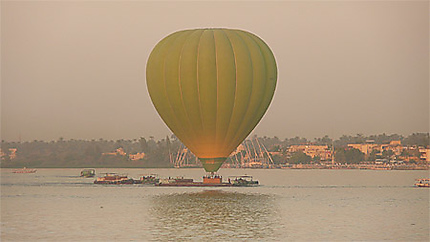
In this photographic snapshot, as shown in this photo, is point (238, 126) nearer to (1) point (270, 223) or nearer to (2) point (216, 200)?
(1) point (270, 223)

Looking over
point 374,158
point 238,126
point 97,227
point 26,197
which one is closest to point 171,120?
point 238,126

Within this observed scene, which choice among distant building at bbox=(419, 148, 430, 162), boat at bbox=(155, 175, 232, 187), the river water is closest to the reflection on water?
the river water

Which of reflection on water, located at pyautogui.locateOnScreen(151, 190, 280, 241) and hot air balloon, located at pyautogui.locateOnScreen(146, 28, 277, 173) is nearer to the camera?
reflection on water, located at pyautogui.locateOnScreen(151, 190, 280, 241)

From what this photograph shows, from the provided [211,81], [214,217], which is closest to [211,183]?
[214,217]

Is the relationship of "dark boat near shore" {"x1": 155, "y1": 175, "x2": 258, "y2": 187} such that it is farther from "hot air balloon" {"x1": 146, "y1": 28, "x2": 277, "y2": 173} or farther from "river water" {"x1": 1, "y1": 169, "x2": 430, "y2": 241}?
"hot air balloon" {"x1": 146, "y1": 28, "x2": 277, "y2": 173}

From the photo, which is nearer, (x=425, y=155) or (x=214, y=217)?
(x=214, y=217)

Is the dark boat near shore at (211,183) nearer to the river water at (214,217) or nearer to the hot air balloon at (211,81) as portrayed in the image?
the river water at (214,217)

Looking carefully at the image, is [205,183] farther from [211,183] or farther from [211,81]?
[211,81]
